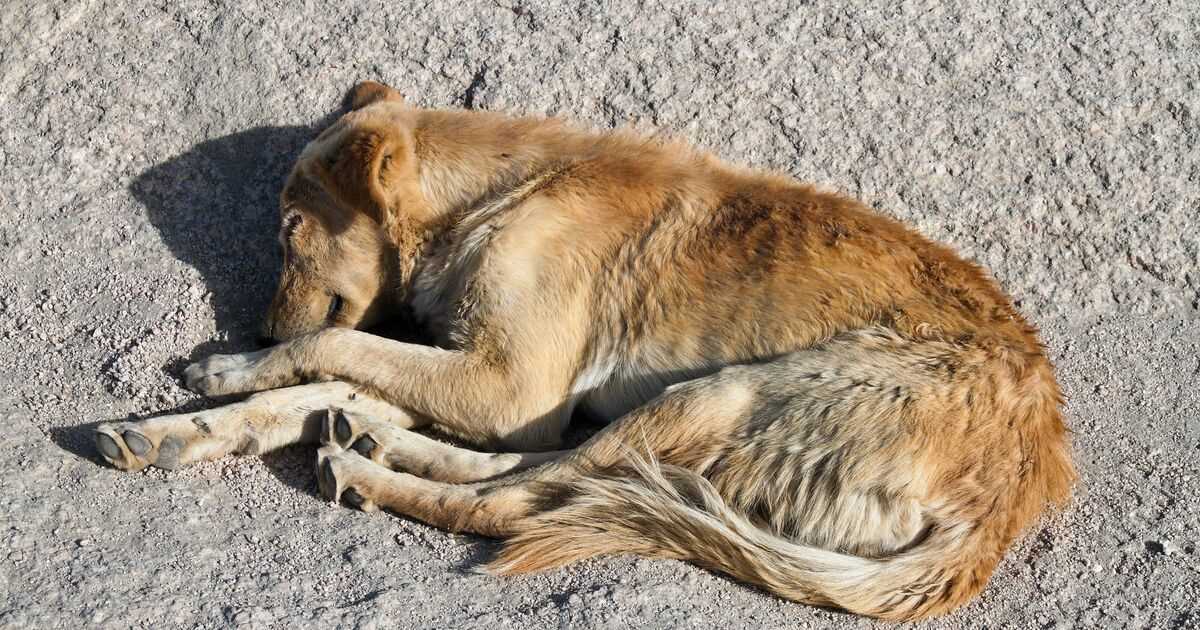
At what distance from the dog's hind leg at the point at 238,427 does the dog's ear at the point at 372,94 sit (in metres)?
1.32

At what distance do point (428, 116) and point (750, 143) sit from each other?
1.42 metres

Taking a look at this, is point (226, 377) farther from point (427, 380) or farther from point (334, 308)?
point (427, 380)

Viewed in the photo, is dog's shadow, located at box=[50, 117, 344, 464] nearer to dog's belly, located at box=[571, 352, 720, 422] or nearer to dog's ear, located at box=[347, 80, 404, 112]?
dog's ear, located at box=[347, 80, 404, 112]

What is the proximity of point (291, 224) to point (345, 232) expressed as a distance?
26 cm

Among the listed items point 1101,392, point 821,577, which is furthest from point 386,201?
point 1101,392

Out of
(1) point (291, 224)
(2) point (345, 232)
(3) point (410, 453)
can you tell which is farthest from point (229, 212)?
(3) point (410, 453)

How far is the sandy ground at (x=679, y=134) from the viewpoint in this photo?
518 centimetres

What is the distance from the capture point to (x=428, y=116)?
5.41 meters

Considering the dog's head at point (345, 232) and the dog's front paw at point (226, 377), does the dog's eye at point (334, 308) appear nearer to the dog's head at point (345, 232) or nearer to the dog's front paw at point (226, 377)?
the dog's head at point (345, 232)

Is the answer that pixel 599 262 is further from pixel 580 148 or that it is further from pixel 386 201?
pixel 386 201

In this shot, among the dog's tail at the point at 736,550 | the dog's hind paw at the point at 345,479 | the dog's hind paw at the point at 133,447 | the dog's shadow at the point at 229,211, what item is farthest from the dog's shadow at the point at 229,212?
the dog's tail at the point at 736,550

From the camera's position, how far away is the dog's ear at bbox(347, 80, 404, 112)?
18.3 feet

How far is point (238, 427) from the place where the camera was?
478 cm

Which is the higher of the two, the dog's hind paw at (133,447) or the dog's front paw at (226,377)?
the dog's front paw at (226,377)
